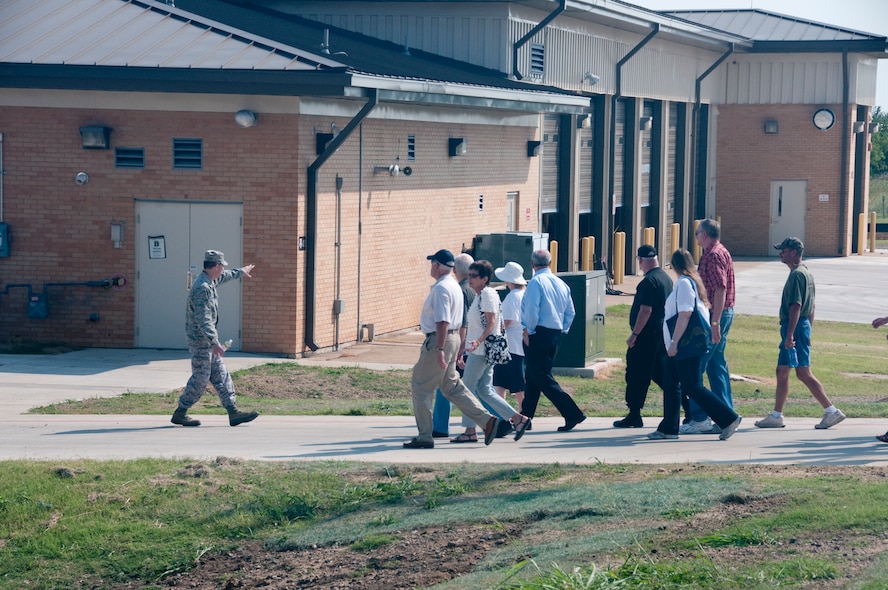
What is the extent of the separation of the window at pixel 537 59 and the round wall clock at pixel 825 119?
1568cm

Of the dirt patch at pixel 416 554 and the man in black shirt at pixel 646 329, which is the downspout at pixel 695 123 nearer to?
the man in black shirt at pixel 646 329

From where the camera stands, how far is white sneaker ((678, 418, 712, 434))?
467 inches

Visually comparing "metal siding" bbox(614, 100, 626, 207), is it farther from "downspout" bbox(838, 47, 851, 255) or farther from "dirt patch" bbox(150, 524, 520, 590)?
"dirt patch" bbox(150, 524, 520, 590)

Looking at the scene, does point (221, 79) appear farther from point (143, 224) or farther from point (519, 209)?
point (519, 209)

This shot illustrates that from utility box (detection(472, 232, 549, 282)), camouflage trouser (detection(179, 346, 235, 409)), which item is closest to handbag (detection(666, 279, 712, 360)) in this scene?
camouflage trouser (detection(179, 346, 235, 409))

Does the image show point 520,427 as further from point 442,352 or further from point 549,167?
point 549,167

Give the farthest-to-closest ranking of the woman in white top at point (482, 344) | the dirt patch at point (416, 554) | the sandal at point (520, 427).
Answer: the sandal at point (520, 427)
the woman in white top at point (482, 344)
the dirt patch at point (416, 554)

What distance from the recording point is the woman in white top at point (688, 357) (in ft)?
36.4

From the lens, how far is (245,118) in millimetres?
16812

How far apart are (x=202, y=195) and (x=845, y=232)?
91.0 feet

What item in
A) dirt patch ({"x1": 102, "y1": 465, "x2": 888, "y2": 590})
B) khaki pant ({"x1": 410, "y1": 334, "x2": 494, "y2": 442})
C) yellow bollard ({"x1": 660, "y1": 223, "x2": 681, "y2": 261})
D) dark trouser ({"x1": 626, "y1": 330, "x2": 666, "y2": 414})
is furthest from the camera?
yellow bollard ({"x1": 660, "y1": 223, "x2": 681, "y2": 261})

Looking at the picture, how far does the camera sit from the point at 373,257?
1945 centimetres

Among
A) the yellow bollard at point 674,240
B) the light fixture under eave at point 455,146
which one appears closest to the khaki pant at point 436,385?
the light fixture under eave at point 455,146

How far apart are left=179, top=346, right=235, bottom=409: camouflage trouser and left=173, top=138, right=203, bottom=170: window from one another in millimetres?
5751
